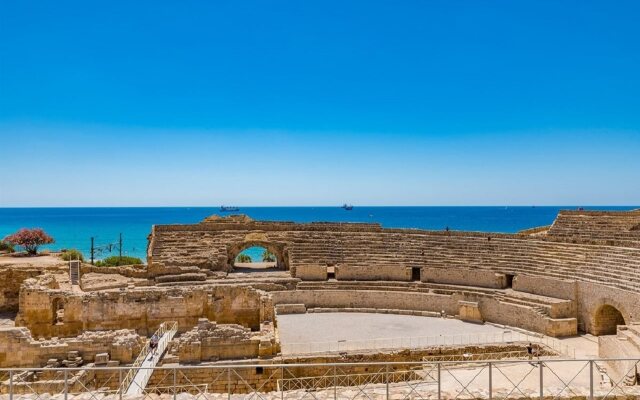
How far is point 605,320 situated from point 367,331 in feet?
35.6

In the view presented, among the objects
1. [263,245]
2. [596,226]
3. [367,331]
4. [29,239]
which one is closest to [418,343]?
[367,331]

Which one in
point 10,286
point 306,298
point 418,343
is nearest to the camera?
point 418,343

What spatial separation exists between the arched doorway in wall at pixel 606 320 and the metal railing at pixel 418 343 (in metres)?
2.44

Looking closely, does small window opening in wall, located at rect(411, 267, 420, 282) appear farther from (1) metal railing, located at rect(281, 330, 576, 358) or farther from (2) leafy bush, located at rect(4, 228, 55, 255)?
(2) leafy bush, located at rect(4, 228, 55, 255)

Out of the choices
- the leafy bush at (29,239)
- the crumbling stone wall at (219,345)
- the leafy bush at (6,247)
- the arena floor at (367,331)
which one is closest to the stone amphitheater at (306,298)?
the crumbling stone wall at (219,345)

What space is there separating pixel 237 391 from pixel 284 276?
11.9 metres

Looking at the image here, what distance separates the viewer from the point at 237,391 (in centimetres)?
1648

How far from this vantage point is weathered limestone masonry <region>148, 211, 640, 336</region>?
21.7 meters

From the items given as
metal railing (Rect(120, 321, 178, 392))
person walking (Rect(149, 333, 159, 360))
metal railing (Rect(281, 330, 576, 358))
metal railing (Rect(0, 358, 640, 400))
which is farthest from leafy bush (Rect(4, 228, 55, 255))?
metal railing (Rect(281, 330, 576, 358))

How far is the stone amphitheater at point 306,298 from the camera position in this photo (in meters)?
17.0

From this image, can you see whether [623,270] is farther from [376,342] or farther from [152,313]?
[152,313]

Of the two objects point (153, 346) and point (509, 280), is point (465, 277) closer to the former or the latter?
point (509, 280)

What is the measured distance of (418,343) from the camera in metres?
19.5

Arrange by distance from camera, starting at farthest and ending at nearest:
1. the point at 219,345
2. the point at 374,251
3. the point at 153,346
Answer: the point at 374,251 < the point at 219,345 < the point at 153,346
